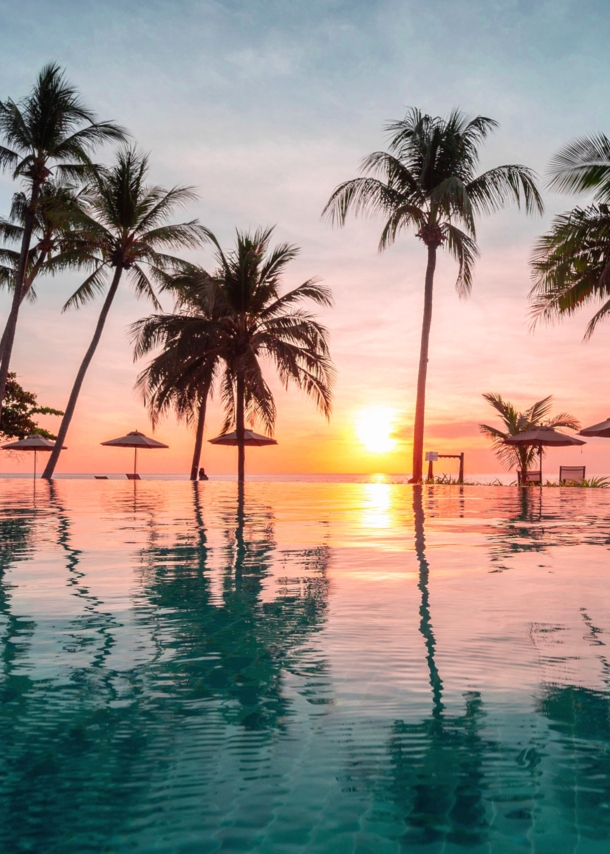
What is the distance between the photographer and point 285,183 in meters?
19.2

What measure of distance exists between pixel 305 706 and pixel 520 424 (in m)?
24.3

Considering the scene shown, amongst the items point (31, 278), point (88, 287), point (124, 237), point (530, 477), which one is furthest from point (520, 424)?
point (31, 278)

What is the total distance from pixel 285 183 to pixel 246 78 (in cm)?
326

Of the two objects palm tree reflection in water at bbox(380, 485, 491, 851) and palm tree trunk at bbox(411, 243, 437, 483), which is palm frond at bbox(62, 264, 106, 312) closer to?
palm tree trunk at bbox(411, 243, 437, 483)

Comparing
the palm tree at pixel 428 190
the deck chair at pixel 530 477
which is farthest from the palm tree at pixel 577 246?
the deck chair at pixel 530 477

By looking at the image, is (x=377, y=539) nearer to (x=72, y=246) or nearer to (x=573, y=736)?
(x=573, y=736)

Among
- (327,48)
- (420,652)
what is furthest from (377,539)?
(327,48)

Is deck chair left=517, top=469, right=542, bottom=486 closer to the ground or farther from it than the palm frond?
closer to the ground

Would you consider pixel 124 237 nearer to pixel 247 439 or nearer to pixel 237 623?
pixel 247 439

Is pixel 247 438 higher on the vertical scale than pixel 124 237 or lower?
lower

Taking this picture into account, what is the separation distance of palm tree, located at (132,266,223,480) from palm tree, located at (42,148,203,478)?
95 cm

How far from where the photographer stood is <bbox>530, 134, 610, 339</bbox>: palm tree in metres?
16.8

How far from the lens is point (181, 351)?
21.0 metres

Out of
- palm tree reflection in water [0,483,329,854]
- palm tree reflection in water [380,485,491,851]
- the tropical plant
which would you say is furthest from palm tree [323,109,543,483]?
the tropical plant
